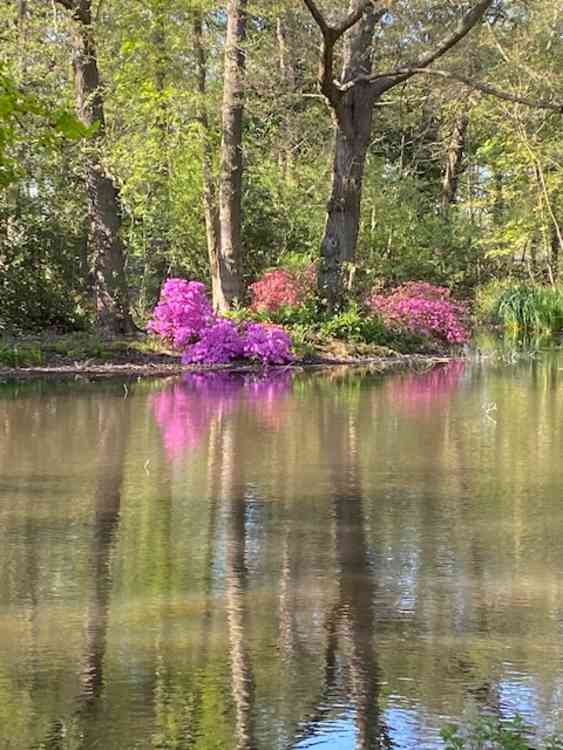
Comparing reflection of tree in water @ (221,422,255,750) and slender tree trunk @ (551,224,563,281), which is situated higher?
slender tree trunk @ (551,224,563,281)

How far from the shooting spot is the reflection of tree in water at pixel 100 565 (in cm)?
363

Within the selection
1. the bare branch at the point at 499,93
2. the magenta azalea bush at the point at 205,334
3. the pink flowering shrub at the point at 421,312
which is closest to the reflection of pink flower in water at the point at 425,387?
the magenta azalea bush at the point at 205,334

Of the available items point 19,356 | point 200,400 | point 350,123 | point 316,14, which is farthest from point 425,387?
point 350,123

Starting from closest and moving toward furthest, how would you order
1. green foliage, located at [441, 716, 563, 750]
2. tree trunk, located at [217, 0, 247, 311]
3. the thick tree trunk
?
green foliage, located at [441, 716, 563, 750]
tree trunk, located at [217, 0, 247, 311]
the thick tree trunk

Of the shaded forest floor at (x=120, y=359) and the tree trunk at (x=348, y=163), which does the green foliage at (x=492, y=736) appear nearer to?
the shaded forest floor at (x=120, y=359)

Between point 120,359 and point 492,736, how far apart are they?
13.3 meters

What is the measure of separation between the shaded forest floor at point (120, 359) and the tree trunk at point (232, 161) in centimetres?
205

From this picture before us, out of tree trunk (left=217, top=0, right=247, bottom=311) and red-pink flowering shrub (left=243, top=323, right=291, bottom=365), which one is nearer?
red-pink flowering shrub (left=243, top=323, right=291, bottom=365)

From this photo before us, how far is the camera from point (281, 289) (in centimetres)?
1903

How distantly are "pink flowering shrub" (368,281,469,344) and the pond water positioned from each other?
29.4ft

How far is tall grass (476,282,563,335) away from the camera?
23297mm

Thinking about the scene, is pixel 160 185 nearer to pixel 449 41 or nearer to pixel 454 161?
pixel 449 41

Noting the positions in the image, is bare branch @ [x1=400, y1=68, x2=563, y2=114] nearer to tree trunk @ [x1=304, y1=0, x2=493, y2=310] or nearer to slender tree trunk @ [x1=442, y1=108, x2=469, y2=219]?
tree trunk @ [x1=304, y1=0, x2=493, y2=310]

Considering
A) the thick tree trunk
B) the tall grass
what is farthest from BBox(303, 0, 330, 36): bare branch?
the tall grass
